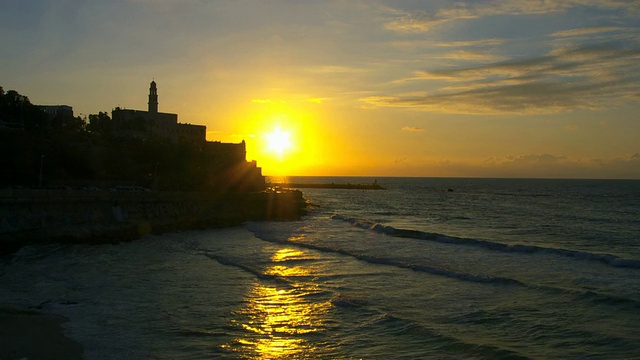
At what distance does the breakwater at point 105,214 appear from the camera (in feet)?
95.2

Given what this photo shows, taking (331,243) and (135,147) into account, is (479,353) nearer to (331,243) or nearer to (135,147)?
(331,243)

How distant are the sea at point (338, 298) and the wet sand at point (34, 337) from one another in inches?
14.7

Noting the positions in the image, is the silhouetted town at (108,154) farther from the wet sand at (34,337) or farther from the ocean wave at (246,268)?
the wet sand at (34,337)

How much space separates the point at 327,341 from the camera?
13258 millimetres

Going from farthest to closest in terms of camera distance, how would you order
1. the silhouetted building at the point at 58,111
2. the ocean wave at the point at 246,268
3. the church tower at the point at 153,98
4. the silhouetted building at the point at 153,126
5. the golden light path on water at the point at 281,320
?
1. the church tower at the point at 153,98
2. the silhouetted building at the point at 153,126
3. the silhouetted building at the point at 58,111
4. the ocean wave at the point at 246,268
5. the golden light path on water at the point at 281,320

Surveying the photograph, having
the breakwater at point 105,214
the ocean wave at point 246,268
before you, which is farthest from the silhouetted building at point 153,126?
the ocean wave at point 246,268

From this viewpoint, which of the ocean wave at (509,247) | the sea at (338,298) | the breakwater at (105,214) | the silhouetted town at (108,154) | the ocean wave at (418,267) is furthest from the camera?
the silhouetted town at (108,154)

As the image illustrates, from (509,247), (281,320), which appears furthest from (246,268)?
(509,247)

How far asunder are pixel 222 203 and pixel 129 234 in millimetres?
17631

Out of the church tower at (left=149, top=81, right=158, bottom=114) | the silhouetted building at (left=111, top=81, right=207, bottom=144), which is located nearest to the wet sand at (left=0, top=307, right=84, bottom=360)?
the silhouetted building at (left=111, top=81, right=207, bottom=144)

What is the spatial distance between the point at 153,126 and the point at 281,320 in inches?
2720

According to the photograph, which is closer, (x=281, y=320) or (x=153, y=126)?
(x=281, y=320)

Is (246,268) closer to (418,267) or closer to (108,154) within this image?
(418,267)

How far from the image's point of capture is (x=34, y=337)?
12758 mm
